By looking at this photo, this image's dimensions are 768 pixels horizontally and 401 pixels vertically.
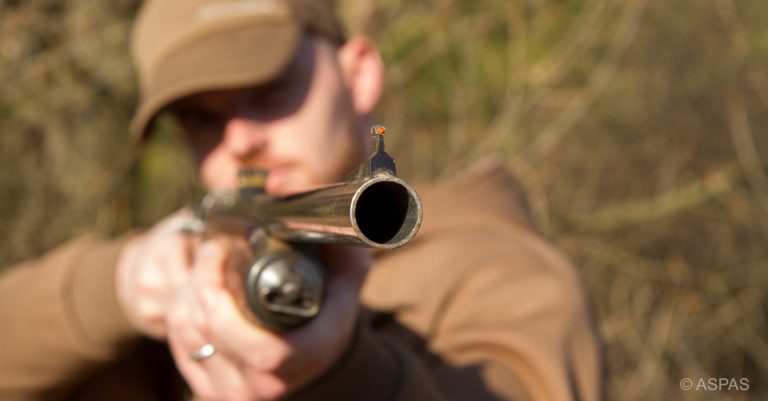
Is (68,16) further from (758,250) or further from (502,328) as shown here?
(758,250)

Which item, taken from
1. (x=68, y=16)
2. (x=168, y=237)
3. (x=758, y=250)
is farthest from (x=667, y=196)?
(x=168, y=237)

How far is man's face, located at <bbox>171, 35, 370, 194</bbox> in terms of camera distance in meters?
2.19

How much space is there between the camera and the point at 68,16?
17.4 ft

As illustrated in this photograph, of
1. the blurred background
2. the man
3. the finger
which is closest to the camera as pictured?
the finger

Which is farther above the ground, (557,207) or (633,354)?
(557,207)

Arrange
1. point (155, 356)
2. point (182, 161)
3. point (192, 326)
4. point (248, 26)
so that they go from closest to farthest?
point (192, 326), point (248, 26), point (155, 356), point (182, 161)

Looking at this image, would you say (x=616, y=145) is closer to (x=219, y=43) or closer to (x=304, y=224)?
(x=219, y=43)

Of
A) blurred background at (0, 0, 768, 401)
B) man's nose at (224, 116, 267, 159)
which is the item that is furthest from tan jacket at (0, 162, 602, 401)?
blurred background at (0, 0, 768, 401)

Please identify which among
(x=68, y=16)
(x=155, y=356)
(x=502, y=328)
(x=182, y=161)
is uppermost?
(x=68, y=16)

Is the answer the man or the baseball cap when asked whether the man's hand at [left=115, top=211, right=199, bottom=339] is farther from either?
the baseball cap

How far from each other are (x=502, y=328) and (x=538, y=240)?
495mm

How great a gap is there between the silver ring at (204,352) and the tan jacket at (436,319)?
0.36 metres

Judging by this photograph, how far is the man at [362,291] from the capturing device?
76.3 inches

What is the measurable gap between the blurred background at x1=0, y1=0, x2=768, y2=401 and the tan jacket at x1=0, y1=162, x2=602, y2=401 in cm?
330
